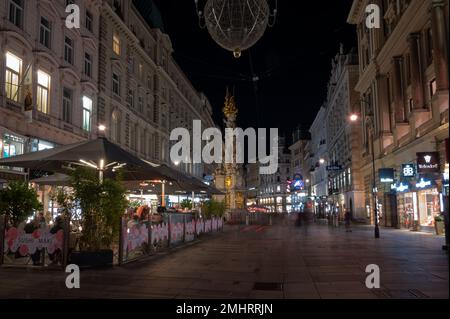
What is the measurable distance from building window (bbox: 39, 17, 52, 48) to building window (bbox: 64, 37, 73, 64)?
2.23 meters

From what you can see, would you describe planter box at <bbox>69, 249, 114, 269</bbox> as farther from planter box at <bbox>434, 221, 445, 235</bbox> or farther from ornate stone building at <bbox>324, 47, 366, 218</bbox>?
ornate stone building at <bbox>324, 47, 366, 218</bbox>

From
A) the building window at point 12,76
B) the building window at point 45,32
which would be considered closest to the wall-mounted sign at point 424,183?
the building window at point 12,76

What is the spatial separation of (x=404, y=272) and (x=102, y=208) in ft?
25.3

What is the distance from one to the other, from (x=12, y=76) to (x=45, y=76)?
3.63 metres

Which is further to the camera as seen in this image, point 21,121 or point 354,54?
point 354,54

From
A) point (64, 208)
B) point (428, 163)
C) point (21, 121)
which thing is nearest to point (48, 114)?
point (21, 121)

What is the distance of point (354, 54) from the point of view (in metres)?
55.7

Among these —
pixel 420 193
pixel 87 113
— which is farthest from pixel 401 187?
pixel 87 113

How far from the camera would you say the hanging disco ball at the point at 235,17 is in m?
12.0

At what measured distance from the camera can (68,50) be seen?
2989cm

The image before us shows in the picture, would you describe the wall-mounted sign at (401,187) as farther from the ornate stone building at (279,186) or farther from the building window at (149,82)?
the ornate stone building at (279,186)

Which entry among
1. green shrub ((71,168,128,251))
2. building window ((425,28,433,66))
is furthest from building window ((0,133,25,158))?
building window ((425,28,433,66))

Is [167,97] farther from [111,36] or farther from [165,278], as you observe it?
[165,278]

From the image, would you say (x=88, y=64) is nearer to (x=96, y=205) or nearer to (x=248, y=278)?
(x=96, y=205)
